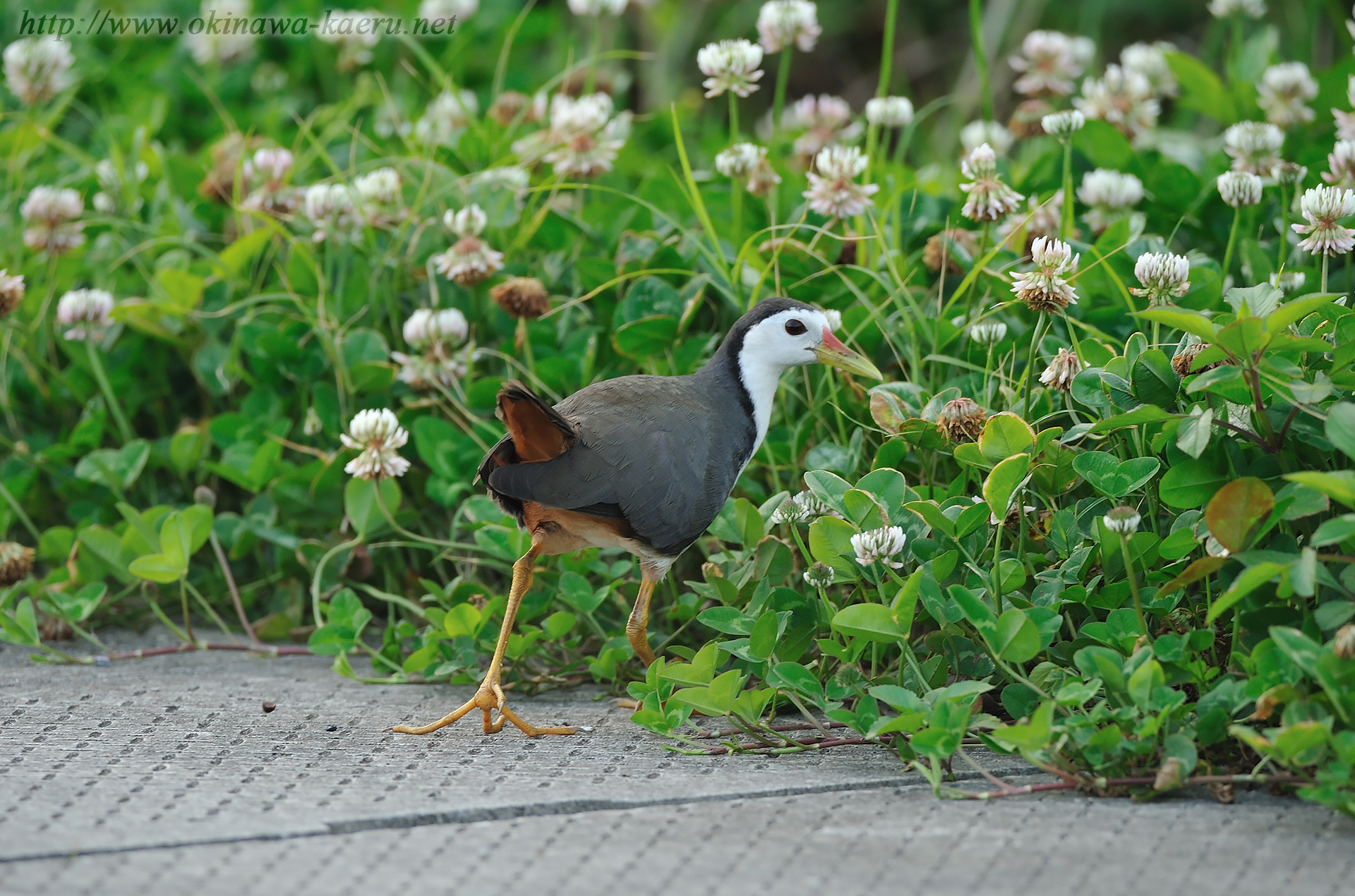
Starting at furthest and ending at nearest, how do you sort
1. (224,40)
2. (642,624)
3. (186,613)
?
(224,40), (186,613), (642,624)

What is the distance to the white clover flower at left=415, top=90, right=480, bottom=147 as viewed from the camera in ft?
13.5

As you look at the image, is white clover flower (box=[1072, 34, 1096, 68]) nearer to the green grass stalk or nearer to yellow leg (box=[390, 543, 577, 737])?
the green grass stalk

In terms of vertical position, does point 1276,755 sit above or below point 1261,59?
below

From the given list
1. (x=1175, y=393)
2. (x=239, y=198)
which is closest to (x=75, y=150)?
(x=239, y=198)

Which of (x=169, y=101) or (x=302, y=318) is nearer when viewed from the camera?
(x=302, y=318)

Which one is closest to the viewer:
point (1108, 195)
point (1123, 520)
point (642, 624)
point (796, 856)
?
point (796, 856)

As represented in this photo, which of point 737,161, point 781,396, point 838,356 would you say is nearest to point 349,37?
point 737,161

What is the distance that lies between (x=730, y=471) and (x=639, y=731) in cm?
59

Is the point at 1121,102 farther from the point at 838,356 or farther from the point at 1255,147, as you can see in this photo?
the point at 838,356

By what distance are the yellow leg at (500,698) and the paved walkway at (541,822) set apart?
34 millimetres

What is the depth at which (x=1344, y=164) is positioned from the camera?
3.12m

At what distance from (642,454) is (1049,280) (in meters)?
0.88

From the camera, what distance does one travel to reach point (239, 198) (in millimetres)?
3871

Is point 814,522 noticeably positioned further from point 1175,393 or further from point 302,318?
point 302,318
